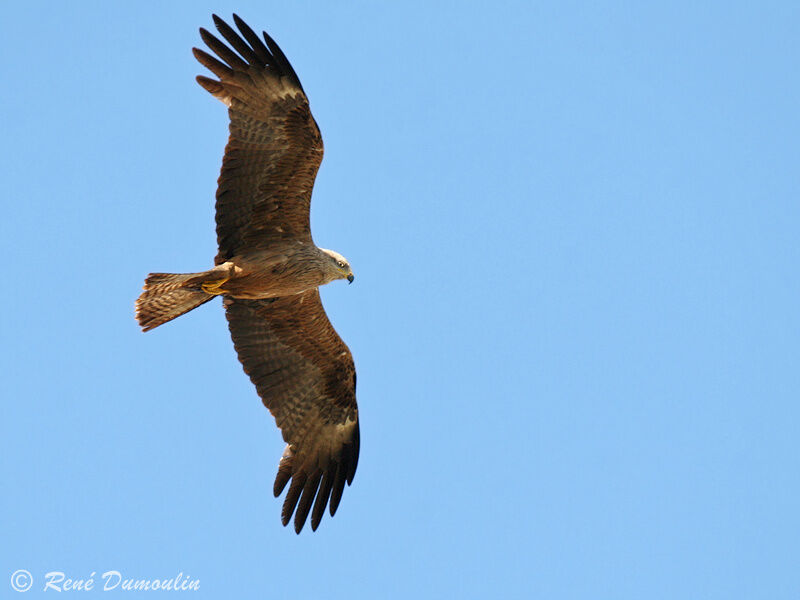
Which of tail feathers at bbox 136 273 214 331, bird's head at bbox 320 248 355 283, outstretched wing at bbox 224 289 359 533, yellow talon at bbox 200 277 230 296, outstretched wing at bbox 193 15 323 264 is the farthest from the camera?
outstretched wing at bbox 224 289 359 533

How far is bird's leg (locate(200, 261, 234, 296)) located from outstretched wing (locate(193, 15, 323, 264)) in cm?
49

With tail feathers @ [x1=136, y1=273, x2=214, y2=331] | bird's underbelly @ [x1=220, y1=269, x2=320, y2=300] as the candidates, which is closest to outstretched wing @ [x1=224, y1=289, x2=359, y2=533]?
bird's underbelly @ [x1=220, y1=269, x2=320, y2=300]

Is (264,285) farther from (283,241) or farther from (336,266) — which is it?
(336,266)

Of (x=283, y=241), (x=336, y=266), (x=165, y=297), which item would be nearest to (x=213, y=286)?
(x=165, y=297)

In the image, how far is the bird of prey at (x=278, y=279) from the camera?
10.9 m

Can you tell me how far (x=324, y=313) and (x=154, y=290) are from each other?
77.1 inches

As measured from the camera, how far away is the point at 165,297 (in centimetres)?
1119

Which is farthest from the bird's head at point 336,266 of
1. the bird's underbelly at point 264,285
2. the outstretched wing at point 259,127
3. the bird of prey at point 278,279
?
the outstretched wing at point 259,127

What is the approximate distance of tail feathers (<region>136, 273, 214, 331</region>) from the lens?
36.5 feet

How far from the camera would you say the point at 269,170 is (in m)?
11.1

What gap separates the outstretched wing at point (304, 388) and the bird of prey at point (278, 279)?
0.01 m

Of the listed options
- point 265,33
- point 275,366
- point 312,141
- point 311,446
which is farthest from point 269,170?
point 311,446

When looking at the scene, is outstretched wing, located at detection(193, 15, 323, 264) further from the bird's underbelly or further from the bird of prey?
the bird's underbelly

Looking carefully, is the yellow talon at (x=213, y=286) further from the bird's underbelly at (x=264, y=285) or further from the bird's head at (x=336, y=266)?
the bird's head at (x=336, y=266)
